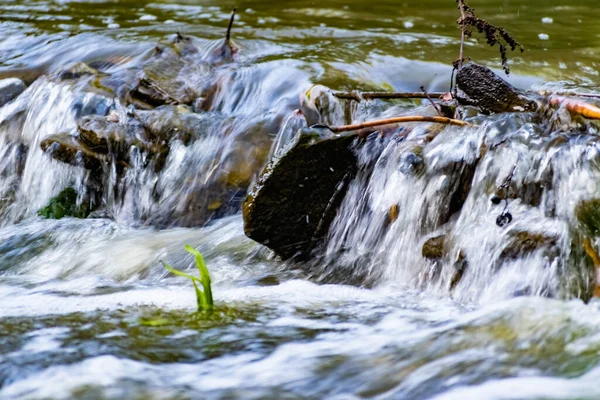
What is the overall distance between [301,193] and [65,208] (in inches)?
86.5

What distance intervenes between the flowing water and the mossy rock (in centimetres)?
9

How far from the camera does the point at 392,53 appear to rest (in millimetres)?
7039

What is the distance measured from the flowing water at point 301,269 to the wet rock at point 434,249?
3 centimetres

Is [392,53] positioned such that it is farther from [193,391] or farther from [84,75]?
[193,391]

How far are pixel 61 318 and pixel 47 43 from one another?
198 inches

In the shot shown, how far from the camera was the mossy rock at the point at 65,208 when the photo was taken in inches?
216

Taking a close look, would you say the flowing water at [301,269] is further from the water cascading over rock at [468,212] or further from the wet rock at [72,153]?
the wet rock at [72,153]

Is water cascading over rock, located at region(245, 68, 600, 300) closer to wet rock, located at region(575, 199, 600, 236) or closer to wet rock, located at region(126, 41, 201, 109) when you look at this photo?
wet rock, located at region(575, 199, 600, 236)

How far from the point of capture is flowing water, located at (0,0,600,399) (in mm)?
2684

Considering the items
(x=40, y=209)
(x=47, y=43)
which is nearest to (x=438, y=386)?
(x=40, y=209)

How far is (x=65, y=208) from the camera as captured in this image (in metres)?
5.51

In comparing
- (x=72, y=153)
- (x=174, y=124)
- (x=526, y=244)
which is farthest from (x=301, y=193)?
(x=72, y=153)

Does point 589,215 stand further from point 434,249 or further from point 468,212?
point 434,249

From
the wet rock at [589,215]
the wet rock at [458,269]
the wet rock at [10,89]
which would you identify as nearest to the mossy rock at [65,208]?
the wet rock at [10,89]
